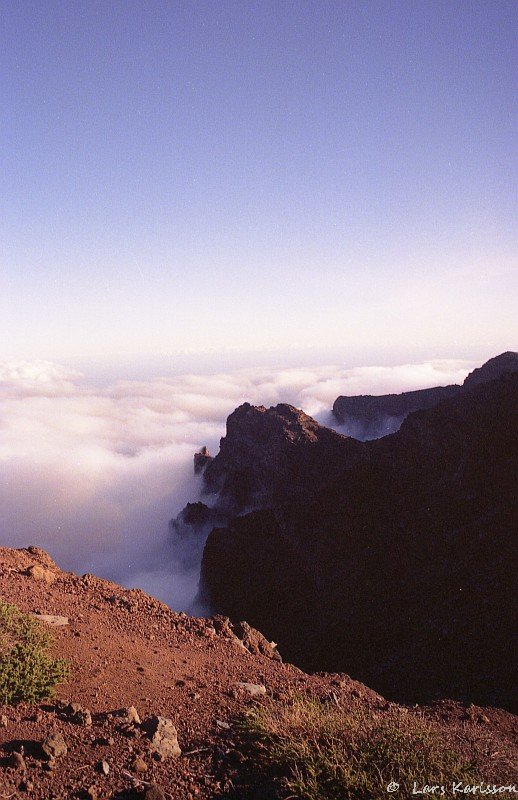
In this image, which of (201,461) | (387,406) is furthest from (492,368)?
(201,461)

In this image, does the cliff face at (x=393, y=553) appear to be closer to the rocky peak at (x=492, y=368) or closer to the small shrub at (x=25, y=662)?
the small shrub at (x=25, y=662)

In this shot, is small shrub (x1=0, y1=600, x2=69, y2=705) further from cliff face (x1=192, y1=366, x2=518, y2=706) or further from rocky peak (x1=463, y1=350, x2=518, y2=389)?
rocky peak (x1=463, y1=350, x2=518, y2=389)

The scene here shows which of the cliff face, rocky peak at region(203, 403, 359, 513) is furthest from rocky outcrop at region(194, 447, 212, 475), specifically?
the cliff face

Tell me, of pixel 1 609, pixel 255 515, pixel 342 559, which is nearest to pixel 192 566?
pixel 255 515

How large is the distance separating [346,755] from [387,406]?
279 feet

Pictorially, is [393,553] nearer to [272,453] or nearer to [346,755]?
[272,453]

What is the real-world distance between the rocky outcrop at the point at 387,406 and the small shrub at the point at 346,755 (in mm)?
60060

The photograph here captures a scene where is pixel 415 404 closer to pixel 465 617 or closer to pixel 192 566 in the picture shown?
pixel 192 566

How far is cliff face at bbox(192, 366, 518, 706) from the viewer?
21.9m

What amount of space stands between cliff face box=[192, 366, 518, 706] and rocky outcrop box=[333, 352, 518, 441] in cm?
2555

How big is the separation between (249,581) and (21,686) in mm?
37943

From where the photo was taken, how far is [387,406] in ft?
284

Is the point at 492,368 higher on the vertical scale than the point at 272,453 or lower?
higher

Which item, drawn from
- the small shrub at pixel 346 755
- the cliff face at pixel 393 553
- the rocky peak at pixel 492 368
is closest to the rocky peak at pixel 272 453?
the cliff face at pixel 393 553
